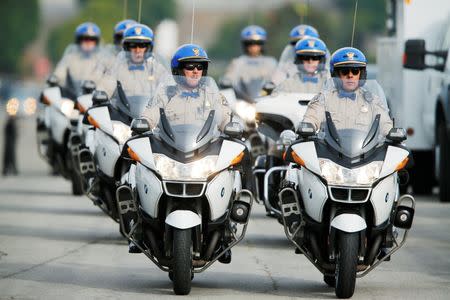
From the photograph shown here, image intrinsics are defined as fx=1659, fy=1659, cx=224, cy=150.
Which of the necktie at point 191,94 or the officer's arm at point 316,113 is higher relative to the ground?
the necktie at point 191,94

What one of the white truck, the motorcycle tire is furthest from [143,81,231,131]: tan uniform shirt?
the white truck

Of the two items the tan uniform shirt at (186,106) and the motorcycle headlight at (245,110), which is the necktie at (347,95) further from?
the motorcycle headlight at (245,110)

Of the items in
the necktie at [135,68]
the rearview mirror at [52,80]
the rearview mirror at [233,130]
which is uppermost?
the necktie at [135,68]

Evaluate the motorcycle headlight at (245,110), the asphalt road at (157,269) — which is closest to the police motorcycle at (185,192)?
the asphalt road at (157,269)

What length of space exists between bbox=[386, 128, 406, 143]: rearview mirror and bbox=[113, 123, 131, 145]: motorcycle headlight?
4667mm

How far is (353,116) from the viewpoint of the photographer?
1309cm

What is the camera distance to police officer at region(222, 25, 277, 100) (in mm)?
24844

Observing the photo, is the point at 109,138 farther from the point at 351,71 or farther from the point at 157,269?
the point at 351,71

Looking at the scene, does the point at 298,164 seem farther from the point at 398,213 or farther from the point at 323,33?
the point at 323,33

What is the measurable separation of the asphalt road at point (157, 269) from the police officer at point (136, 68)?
5.33 ft

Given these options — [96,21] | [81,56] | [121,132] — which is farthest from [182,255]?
[96,21]

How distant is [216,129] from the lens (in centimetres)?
1329

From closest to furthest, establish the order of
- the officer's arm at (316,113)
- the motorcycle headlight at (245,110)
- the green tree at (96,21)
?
the officer's arm at (316,113), the motorcycle headlight at (245,110), the green tree at (96,21)

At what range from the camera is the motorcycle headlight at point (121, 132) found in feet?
55.2
